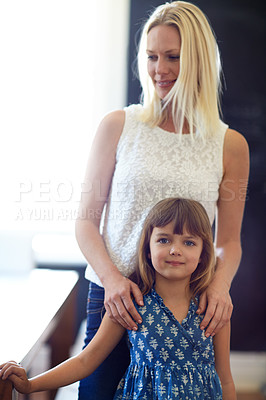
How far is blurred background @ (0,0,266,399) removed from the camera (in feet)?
7.68

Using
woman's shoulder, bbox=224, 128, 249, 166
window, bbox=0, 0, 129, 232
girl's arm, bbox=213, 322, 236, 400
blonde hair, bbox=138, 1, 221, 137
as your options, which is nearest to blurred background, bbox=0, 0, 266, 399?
window, bbox=0, 0, 129, 232

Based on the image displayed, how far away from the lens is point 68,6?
2336 millimetres

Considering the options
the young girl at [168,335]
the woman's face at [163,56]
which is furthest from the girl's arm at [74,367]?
the woman's face at [163,56]

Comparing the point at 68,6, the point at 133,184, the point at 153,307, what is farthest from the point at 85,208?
the point at 68,6

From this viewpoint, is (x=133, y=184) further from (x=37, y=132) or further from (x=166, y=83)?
(x=37, y=132)

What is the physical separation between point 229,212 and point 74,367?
67cm

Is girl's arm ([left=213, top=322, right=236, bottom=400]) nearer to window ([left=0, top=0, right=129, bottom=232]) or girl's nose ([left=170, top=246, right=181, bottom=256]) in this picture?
girl's nose ([left=170, top=246, right=181, bottom=256])

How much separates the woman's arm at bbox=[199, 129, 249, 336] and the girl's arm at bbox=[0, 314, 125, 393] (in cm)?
29

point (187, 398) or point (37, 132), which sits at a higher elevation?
point (37, 132)

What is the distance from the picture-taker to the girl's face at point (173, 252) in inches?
45.9

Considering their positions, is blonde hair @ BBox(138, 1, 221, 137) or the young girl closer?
the young girl

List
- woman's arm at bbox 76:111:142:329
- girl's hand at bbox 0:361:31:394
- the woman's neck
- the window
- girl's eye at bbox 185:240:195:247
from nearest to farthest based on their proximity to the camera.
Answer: girl's hand at bbox 0:361:31:394 < girl's eye at bbox 185:240:195:247 < woman's arm at bbox 76:111:142:329 < the woman's neck < the window

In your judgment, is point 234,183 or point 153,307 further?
point 234,183

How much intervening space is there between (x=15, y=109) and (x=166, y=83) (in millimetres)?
1259
